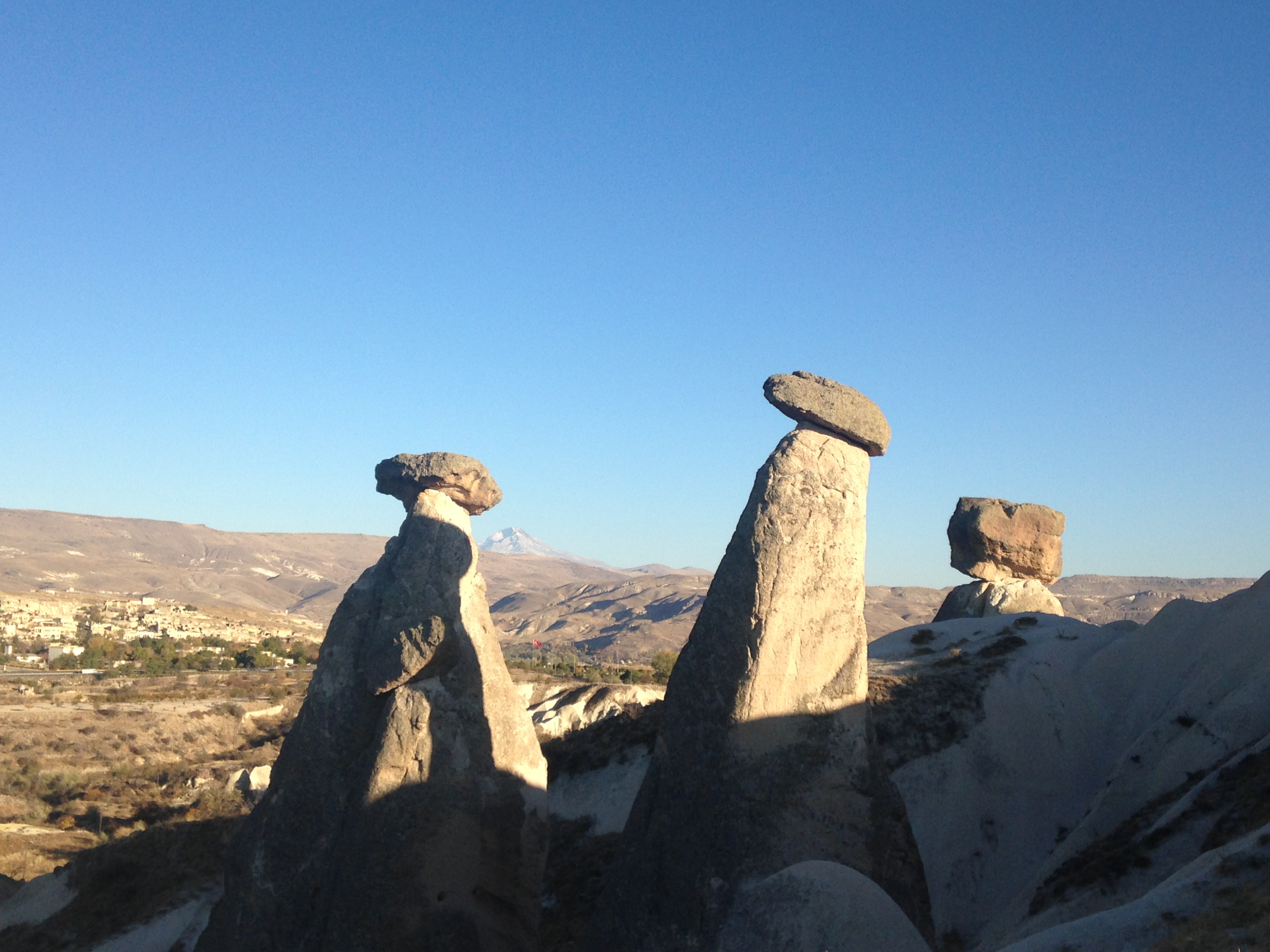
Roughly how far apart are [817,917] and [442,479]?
6290 mm

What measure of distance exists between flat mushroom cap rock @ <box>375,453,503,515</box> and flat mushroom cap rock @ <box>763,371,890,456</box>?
13.2 ft

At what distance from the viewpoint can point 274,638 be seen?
72875 mm

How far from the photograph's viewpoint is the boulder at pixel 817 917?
6.96 m

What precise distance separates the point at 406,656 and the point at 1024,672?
1140 cm

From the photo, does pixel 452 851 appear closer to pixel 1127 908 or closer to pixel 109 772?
pixel 1127 908

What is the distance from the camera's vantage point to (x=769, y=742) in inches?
312

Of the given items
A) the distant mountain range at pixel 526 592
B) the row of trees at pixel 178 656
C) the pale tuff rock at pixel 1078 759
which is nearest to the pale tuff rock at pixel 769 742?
the pale tuff rock at pixel 1078 759

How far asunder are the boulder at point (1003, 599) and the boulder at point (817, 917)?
16.5m

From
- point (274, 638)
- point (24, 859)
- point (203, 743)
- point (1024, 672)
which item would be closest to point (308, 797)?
point (1024, 672)

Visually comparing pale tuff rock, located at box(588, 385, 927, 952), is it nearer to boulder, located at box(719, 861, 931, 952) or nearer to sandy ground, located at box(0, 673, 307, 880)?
boulder, located at box(719, 861, 931, 952)

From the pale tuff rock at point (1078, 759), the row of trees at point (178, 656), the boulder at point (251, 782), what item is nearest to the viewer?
the pale tuff rock at point (1078, 759)

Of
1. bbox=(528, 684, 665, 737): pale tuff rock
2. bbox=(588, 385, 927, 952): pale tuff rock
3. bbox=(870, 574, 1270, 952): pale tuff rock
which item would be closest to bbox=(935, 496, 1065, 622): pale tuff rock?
bbox=(870, 574, 1270, 952): pale tuff rock

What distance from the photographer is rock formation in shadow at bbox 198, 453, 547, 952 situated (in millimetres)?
9430

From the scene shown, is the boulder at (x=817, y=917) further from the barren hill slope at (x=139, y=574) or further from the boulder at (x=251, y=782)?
the barren hill slope at (x=139, y=574)
